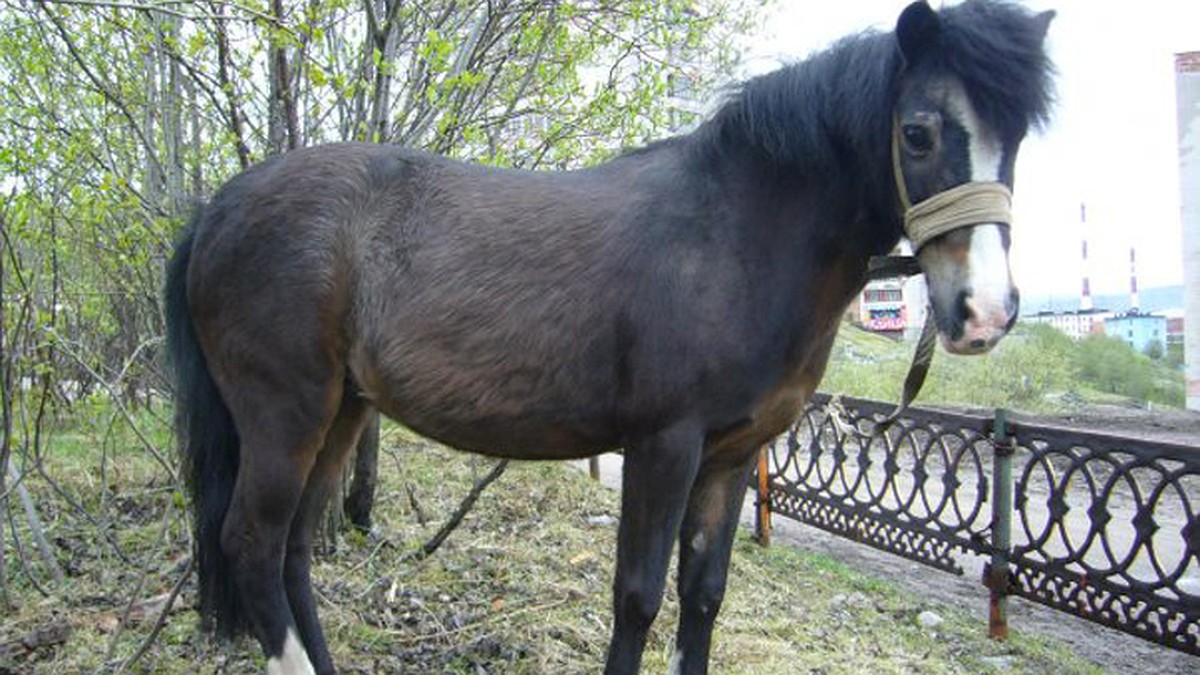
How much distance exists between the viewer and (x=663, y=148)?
8.95ft

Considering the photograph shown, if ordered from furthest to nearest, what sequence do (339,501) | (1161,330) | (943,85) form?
1. (1161,330)
2. (339,501)
3. (943,85)

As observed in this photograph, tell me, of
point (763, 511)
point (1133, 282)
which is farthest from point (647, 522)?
point (1133, 282)

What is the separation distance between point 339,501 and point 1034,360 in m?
12.1

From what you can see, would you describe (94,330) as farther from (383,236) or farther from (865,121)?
(865,121)

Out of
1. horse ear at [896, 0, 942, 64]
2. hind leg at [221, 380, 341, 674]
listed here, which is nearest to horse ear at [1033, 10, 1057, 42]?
horse ear at [896, 0, 942, 64]

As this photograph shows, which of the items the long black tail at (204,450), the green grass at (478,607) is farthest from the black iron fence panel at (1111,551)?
the long black tail at (204,450)

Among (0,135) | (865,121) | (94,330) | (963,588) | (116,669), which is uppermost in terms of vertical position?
(0,135)

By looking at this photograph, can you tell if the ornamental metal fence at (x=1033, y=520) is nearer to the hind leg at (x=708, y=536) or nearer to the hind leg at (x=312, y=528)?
the hind leg at (x=708, y=536)

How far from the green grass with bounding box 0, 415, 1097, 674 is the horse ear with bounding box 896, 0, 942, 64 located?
2329mm

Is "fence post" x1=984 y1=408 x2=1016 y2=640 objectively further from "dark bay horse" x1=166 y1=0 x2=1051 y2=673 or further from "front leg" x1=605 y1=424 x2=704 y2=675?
"front leg" x1=605 y1=424 x2=704 y2=675

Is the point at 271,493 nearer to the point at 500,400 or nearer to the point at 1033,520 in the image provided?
the point at 500,400

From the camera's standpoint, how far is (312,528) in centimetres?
300

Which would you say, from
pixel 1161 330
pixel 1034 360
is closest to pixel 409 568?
pixel 1034 360

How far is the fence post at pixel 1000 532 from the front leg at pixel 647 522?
2.48 m
